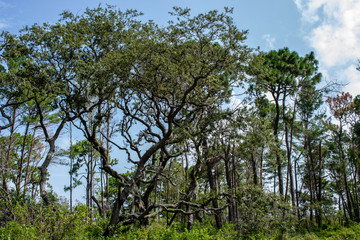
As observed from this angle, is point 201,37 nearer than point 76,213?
No

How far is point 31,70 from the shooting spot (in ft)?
39.1

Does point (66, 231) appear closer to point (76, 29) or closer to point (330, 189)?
point (76, 29)

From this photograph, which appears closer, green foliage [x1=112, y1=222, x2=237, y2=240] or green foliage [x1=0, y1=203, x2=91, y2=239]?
green foliage [x1=0, y1=203, x2=91, y2=239]

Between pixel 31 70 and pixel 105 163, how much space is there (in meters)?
4.75

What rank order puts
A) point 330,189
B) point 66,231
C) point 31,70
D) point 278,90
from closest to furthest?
point 66,231 < point 31,70 < point 278,90 < point 330,189

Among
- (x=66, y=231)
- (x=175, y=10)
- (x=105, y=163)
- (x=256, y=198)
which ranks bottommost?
(x=66, y=231)

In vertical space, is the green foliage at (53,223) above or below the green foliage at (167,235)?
above

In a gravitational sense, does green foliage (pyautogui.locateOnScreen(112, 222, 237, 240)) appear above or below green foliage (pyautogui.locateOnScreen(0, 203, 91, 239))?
below

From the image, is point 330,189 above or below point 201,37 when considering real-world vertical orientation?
below

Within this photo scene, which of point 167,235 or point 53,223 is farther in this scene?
point 167,235

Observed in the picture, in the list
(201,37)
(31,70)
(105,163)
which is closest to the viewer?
(201,37)

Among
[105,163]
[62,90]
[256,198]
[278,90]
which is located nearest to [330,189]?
[278,90]

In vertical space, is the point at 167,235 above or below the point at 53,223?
below

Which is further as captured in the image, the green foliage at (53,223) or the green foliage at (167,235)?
the green foliage at (167,235)
